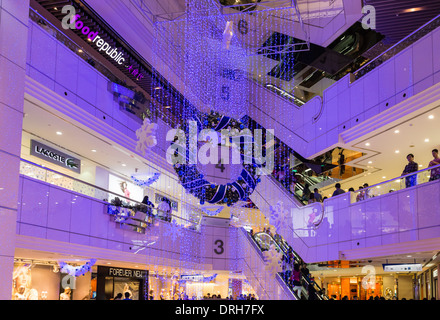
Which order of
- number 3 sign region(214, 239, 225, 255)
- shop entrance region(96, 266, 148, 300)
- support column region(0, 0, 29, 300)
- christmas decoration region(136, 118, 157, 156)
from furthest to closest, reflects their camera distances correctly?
number 3 sign region(214, 239, 225, 255)
shop entrance region(96, 266, 148, 300)
christmas decoration region(136, 118, 157, 156)
support column region(0, 0, 29, 300)

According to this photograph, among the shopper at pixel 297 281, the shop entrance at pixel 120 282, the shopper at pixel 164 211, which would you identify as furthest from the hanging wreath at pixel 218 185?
the shop entrance at pixel 120 282

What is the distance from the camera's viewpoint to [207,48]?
20.5m

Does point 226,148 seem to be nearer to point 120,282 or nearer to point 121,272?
point 121,272

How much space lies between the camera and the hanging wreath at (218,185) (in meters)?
17.0

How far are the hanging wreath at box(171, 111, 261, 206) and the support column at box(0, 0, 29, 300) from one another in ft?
36.2

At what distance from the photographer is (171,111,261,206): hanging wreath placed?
55.9 feet

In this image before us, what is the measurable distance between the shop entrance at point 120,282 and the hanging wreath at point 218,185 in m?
→ 4.44

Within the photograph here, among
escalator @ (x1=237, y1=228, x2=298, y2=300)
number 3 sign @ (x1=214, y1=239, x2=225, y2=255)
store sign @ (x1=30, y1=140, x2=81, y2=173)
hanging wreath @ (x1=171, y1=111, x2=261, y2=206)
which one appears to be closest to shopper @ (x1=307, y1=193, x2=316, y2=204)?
hanging wreath @ (x1=171, y1=111, x2=261, y2=206)

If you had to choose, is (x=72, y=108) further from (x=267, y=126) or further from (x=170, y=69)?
(x=267, y=126)

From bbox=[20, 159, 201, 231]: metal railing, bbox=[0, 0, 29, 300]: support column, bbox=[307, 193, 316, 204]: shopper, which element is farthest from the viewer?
bbox=[307, 193, 316, 204]: shopper

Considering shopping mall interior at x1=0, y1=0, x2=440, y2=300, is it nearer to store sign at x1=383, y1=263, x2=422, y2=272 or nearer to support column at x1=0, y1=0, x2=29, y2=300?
store sign at x1=383, y1=263, x2=422, y2=272

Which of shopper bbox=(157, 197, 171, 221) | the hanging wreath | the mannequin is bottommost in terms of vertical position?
the mannequin

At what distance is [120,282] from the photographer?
19.7 m

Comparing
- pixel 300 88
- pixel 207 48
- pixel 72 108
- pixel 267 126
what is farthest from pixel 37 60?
pixel 300 88
